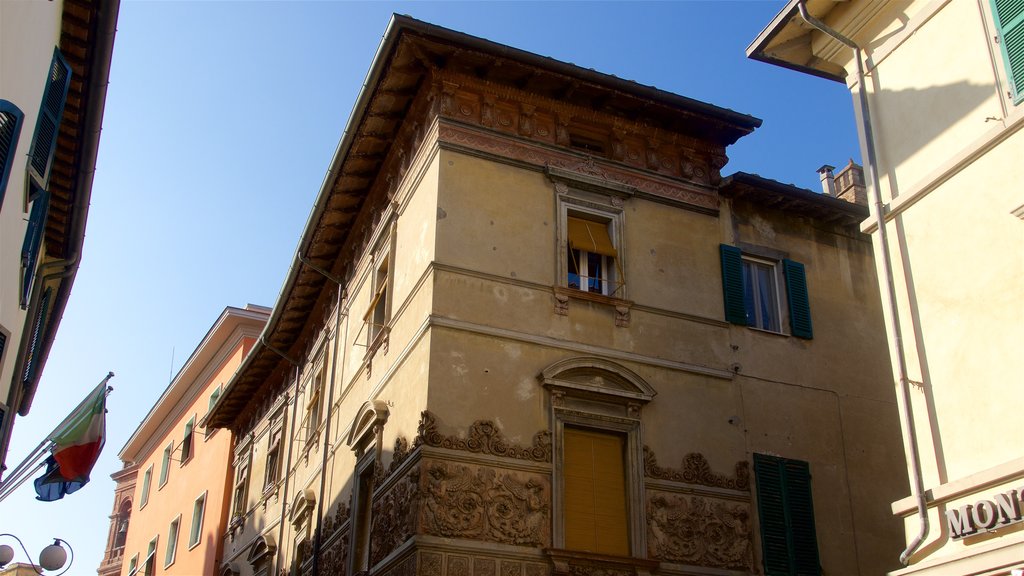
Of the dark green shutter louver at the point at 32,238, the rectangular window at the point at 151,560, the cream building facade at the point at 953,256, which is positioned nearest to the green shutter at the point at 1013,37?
the cream building facade at the point at 953,256

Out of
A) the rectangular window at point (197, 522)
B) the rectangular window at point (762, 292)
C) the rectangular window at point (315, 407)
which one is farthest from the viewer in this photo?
the rectangular window at point (197, 522)

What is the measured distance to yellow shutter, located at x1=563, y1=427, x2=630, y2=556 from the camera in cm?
1380

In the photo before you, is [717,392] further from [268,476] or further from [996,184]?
[268,476]

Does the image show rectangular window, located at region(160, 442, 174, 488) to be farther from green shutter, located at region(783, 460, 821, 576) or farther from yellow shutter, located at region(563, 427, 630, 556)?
green shutter, located at region(783, 460, 821, 576)

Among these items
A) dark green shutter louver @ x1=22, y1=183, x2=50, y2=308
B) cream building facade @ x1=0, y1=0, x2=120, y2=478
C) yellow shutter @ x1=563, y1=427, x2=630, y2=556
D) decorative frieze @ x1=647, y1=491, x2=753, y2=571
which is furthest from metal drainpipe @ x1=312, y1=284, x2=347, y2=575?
decorative frieze @ x1=647, y1=491, x2=753, y2=571

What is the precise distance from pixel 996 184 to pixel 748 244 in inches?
314

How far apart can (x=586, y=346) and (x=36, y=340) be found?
31.2ft

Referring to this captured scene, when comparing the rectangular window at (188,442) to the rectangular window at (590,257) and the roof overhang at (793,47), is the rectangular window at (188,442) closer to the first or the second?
the rectangular window at (590,257)

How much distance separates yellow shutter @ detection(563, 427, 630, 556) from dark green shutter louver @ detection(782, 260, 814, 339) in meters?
3.96

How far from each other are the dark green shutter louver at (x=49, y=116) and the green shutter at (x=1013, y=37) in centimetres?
992

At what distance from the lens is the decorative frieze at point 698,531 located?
14.1 metres

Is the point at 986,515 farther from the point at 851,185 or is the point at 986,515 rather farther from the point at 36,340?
the point at 851,185

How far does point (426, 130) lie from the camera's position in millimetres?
→ 16281

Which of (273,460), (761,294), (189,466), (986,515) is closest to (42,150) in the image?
(986,515)
